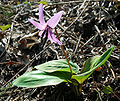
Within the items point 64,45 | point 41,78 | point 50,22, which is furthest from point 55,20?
point 64,45

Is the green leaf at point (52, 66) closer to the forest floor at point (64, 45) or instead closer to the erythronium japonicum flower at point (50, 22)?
the forest floor at point (64, 45)

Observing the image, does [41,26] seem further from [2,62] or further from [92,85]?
[2,62]

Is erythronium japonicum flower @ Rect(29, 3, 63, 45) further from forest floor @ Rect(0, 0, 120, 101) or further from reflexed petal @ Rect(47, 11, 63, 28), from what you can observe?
forest floor @ Rect(0, 0, 120, 101)


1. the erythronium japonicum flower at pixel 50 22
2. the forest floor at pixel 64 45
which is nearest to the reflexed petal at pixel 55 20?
the erythronium japonicum flower at pixel 50 22

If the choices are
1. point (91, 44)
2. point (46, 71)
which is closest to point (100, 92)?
point (46, 71)

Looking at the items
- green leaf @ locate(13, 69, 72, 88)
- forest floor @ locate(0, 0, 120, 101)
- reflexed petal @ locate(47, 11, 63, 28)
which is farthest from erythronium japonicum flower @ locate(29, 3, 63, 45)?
green leaf @ locate(13, 69, 72, 88)
